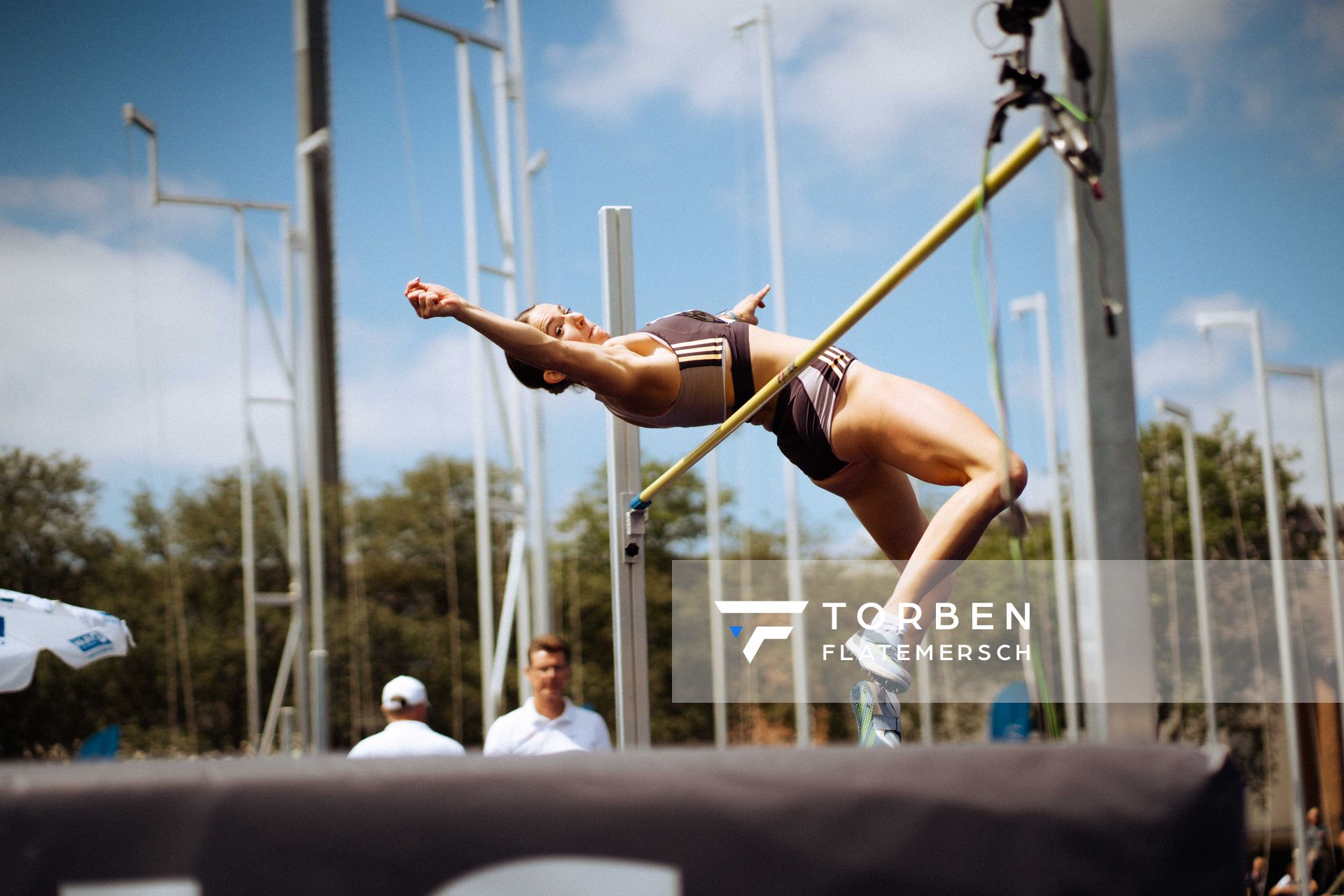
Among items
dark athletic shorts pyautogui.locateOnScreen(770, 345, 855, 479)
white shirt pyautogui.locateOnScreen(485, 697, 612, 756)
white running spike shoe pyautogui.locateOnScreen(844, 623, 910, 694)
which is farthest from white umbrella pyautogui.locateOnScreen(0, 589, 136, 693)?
white running spike shoe pyautogui.locateOnScreen(844, 623, 910, 694)

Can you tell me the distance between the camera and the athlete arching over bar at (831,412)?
330cm

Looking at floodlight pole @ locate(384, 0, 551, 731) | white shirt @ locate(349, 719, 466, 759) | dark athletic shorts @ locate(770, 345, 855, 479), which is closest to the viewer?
dark athletic shorts @ locate(770, 345, 855, 479)

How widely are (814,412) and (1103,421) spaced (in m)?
1.69

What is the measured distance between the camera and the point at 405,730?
5078mm

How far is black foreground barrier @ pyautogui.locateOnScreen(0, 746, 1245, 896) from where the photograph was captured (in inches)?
52.6

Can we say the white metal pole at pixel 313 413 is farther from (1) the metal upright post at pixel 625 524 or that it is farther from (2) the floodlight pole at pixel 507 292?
(1) the metal upright post at pixel 625 524

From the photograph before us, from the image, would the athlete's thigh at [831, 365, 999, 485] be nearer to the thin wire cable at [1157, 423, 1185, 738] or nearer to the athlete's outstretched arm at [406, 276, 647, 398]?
the athlete's outstretched arm at [406, 276, 647, 398]

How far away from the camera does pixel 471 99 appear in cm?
1285

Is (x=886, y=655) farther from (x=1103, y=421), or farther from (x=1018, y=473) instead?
(x=1103, y=421)

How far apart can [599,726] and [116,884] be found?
432 cm

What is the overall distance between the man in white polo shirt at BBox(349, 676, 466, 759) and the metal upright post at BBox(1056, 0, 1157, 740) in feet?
9.91

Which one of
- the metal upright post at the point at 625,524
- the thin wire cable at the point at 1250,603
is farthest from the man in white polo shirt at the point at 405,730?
the thin wire cable at the point at 1250,603

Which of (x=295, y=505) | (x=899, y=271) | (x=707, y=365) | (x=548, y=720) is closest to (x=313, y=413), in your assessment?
(x=295, y=505)

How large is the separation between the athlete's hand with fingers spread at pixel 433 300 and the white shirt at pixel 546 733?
245 centimetres
